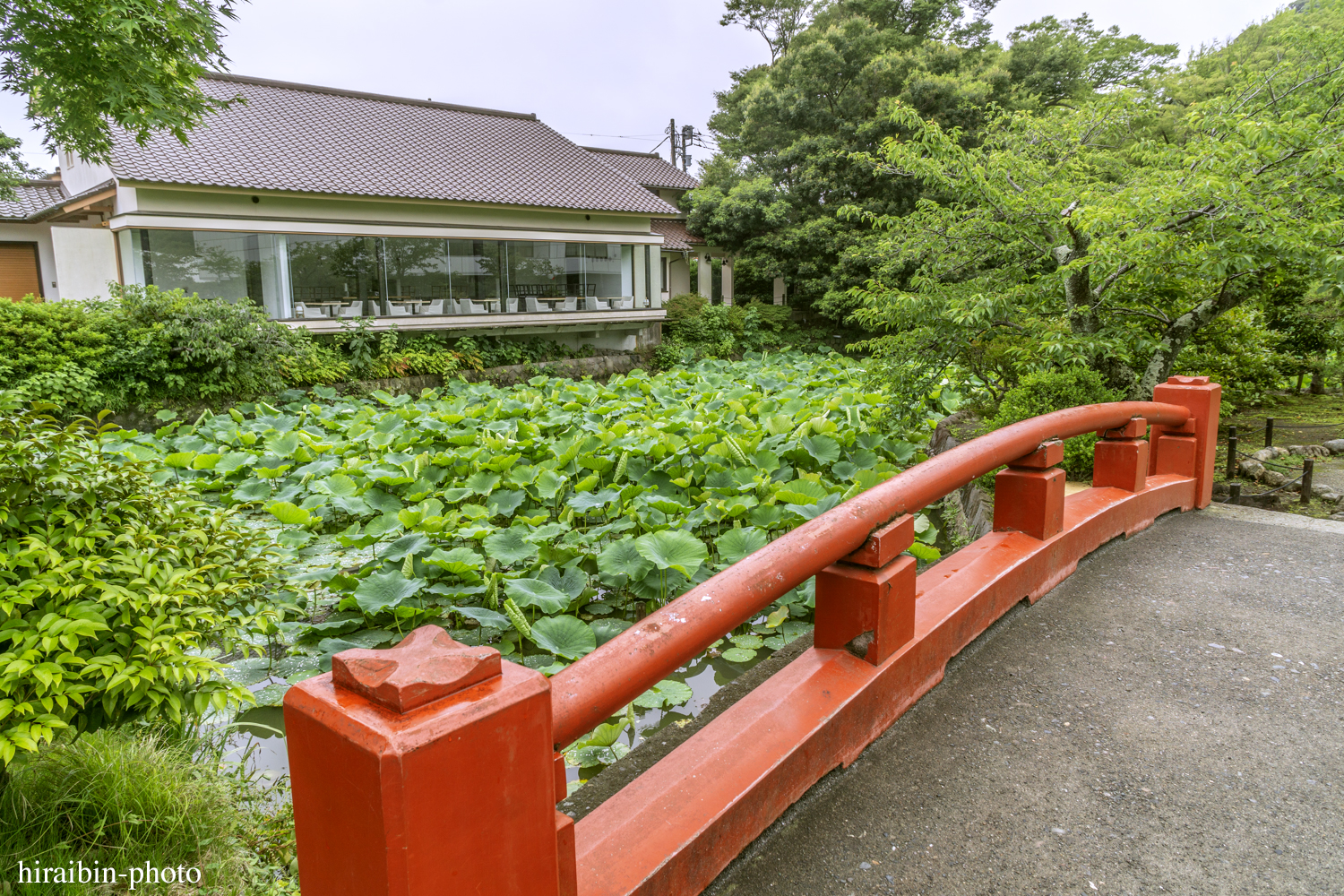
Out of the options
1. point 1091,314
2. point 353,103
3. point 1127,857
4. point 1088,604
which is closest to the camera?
point 1127,857

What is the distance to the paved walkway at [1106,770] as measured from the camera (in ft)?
5.33

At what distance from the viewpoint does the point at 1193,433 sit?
4.16 meters

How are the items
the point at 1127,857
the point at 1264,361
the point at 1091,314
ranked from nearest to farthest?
the point at 1127,857, the point at 1091,314, the point at 1264,361

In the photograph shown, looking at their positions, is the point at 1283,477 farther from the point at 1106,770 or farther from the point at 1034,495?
the point at 1106,770

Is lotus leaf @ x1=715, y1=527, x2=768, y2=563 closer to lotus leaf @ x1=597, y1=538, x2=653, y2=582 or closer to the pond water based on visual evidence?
lotus leaf @ x1=597, y1=538, x2=653, y2=582

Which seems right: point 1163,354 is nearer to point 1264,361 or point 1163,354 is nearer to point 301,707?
point 1264,361

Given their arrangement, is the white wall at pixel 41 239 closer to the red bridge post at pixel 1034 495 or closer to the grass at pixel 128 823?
the grass at pixel 128 823

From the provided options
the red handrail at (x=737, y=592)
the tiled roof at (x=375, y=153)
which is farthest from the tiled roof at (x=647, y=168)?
the red handrail at (x=737, y=592)

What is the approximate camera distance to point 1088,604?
2912 millimetres

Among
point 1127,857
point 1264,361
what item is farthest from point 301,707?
point 1264,361

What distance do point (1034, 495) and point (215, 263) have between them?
12.8m

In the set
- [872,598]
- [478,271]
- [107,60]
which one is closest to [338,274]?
[478,271]

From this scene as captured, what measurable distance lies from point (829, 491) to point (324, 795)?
443 centimetres

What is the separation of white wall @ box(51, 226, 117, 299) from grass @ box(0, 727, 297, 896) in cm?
1210
